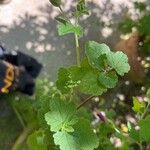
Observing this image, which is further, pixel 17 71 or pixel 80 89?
pixel 17 71

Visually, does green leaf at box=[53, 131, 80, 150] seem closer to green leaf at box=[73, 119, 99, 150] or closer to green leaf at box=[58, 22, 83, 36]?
green leaf at box=[73, 119, 99, 150]

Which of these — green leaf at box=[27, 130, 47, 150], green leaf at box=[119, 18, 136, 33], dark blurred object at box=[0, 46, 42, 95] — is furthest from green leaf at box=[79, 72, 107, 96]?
green leaf at box=[119, 18, 136, 33]

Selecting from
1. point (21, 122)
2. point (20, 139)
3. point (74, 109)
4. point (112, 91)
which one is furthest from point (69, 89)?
point (112, 91)

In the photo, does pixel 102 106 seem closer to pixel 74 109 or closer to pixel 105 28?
pixel 105 28

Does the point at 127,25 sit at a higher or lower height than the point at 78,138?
lower

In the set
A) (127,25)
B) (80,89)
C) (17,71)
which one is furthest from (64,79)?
(127,25)

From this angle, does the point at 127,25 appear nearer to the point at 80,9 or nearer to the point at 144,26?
the point at 144,26
